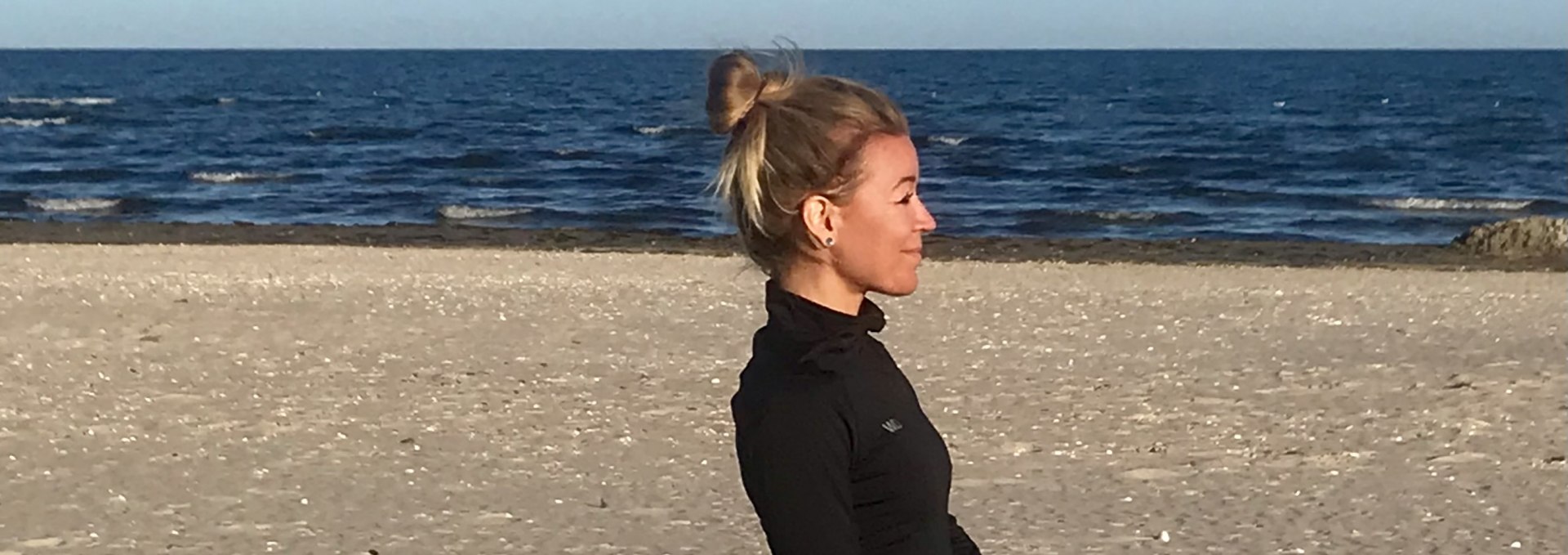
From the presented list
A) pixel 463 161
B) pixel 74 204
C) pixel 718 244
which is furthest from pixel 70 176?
pixel 718 244

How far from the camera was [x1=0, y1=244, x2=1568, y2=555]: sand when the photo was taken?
6.50 m

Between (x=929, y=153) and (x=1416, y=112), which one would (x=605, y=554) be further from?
(x=1416, y=112)

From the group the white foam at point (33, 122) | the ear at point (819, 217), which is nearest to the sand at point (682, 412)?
the ear at point (819, 217)

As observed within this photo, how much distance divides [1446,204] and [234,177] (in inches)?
639

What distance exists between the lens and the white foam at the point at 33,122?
44250 mm

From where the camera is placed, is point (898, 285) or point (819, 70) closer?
point (898, 285)

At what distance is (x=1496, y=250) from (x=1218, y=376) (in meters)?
8.78

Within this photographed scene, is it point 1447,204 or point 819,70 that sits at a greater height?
point 819,70

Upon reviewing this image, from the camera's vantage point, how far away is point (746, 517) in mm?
6590

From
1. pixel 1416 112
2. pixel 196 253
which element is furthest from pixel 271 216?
pixel 1416 112

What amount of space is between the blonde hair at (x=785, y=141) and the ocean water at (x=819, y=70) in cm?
18

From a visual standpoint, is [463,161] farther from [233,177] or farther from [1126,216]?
[1126,216]

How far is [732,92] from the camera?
2.73m

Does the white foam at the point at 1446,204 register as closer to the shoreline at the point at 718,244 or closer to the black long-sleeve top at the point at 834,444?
the shoreline at the point at 718,244
